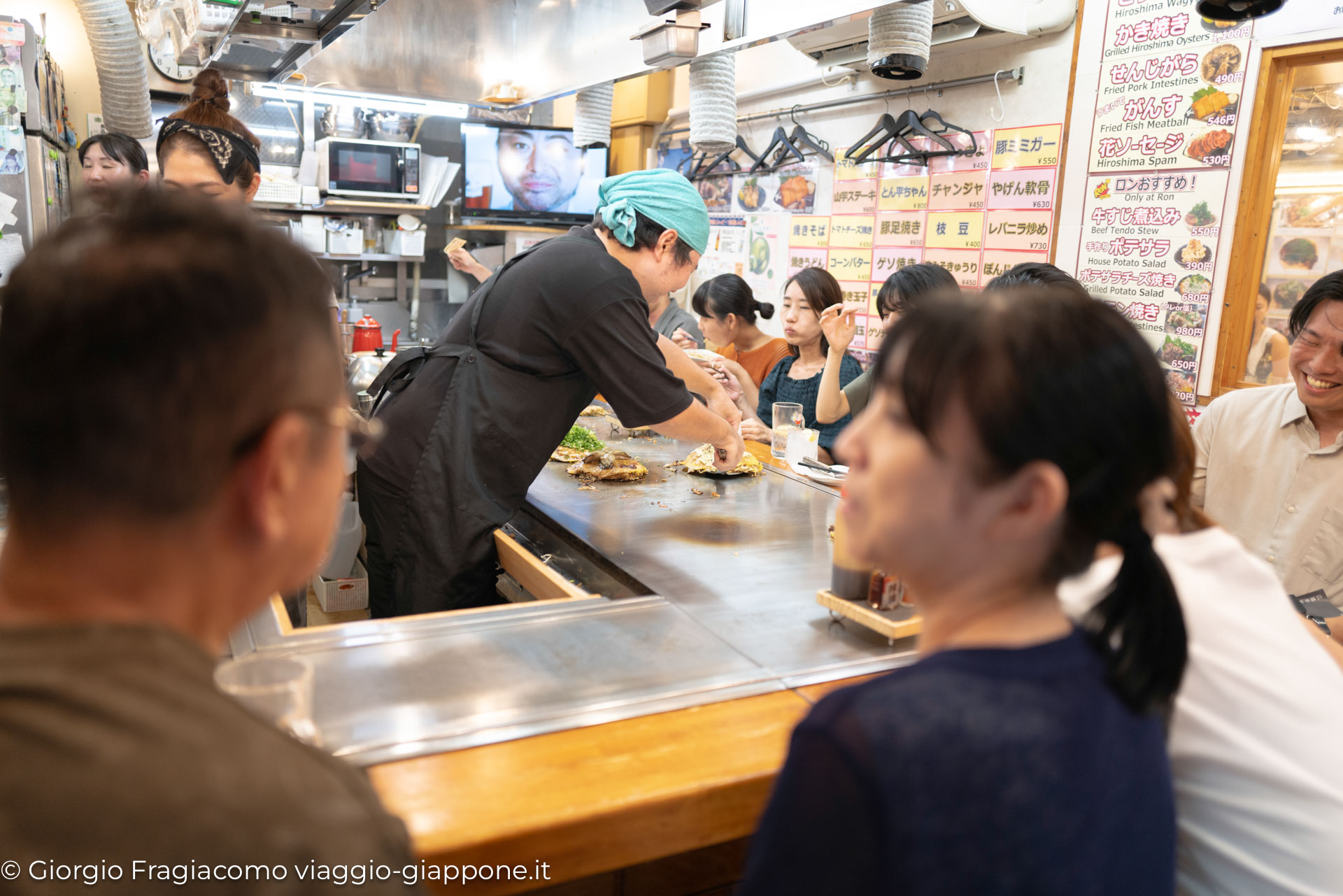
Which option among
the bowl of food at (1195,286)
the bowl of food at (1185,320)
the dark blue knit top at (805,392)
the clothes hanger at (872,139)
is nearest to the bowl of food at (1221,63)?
the bowl of food at (1195,286)

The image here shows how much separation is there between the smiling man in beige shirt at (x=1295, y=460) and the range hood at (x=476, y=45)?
5.23 feet

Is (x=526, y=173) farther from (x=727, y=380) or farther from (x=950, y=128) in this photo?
(x=727, y=380)

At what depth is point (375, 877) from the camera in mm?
588

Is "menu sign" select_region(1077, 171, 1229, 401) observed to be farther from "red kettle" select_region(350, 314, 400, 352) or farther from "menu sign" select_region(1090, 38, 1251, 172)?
"red kettle" select_region(350, 314, 400, 352)

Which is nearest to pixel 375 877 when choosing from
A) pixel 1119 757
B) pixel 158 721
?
pixel 158 721

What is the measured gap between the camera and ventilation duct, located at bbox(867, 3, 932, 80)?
9.16 ft

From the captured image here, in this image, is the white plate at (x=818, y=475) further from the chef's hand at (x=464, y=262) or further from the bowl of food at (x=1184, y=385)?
the chef's hand at (x=464, y=262)

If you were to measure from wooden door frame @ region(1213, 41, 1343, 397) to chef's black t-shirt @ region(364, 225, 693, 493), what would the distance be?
2.46 m

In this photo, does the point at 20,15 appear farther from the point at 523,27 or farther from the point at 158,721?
the point at 158,721

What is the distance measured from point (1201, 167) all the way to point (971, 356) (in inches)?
138

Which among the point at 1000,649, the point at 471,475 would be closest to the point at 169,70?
the point at 471,475

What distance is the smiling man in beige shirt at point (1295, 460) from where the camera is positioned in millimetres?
2062

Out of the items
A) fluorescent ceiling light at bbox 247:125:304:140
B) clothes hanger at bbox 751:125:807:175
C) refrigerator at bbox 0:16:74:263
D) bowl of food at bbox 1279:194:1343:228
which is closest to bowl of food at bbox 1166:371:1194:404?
bowl of food at bbox 1279:194:1343:228

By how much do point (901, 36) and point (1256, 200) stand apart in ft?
5.28
